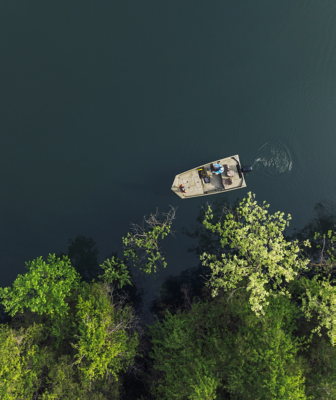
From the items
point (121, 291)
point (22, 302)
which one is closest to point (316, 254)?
point (121, 291)

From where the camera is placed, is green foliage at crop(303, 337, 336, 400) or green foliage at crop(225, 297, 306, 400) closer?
green foliage at crop(225, 297, 306, 400)

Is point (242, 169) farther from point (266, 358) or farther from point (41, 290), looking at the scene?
point (41, 290)

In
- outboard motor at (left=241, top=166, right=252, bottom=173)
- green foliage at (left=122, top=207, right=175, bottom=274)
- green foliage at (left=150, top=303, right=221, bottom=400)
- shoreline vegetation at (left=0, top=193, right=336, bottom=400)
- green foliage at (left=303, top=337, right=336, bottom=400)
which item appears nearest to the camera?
green foliage at (left=303, top=337, right=336, bottom=400)

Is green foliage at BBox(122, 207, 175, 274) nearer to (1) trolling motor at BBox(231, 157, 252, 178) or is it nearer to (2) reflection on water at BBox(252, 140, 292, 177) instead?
(1) trolling motor at BBox(231, 157, 252, 178)

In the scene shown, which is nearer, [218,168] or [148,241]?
[218,168]

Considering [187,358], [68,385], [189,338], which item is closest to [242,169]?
[189,338]

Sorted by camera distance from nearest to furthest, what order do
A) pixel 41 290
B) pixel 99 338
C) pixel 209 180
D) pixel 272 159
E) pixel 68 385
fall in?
pixel 99 338 < pixel 41 290 < pixel 68 385 < pixel 209 180 < pixel 272 159

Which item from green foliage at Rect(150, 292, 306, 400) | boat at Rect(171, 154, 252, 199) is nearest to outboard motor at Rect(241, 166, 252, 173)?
boat at Rect(171, 154, 252, 199)
